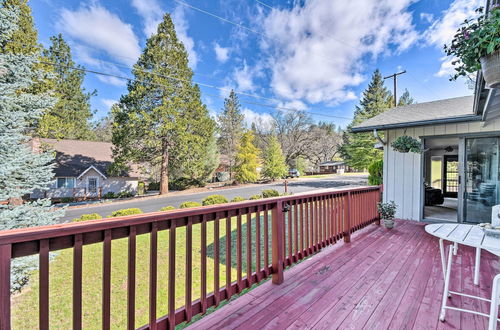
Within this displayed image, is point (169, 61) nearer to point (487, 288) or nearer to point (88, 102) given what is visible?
point (88, 102)

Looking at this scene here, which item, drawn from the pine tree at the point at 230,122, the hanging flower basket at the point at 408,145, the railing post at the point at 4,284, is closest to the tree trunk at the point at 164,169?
the pine tree at the point at 230,122

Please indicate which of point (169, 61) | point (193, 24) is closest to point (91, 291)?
point (193, 24)

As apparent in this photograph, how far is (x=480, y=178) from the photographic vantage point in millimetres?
4668

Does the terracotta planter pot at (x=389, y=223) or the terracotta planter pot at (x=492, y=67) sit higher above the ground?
the terracotta planter pot at (x=492, y=67)

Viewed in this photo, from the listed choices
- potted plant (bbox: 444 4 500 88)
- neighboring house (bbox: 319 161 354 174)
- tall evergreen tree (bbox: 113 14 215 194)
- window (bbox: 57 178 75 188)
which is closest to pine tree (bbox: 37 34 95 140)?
window (bbox: 57 178 75 188)

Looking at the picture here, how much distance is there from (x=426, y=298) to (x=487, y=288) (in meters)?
0.78

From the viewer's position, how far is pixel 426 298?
7.01 ft

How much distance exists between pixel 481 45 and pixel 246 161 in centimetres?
1864

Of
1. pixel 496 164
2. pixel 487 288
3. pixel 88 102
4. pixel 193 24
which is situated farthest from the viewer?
pixel 88 102

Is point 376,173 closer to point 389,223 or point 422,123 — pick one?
point 422,123

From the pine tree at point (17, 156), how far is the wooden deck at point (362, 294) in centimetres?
375

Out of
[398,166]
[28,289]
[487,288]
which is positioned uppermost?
[398,166]

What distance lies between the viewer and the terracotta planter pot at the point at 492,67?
1731 millimetres

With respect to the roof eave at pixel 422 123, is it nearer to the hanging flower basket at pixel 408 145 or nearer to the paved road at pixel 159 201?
the hanging flower basket at pixel 408 145
